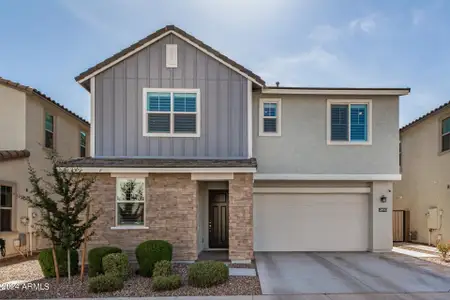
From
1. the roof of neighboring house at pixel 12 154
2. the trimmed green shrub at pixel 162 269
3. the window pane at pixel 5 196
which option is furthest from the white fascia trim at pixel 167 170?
the window pane at pixel 5 196

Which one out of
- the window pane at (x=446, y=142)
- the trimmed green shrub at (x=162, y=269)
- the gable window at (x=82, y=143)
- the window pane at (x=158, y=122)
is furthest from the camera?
the gable window at (x=82, y=143)

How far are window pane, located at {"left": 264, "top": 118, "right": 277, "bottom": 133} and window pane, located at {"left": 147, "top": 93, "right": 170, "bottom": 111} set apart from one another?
145 inches

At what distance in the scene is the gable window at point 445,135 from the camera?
14900 mm

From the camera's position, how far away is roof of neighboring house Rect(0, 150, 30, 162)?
1268 centimetres

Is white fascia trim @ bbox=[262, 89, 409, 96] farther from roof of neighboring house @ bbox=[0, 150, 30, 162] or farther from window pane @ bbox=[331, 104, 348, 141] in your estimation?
roof of neighboring house @ bbox=[0, 150, 30, 162]

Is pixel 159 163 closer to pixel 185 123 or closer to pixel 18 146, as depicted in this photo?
pixel 185 123

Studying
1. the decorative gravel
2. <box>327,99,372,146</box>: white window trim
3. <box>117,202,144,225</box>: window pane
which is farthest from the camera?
<box>327,99,372,146</box>: white window trim

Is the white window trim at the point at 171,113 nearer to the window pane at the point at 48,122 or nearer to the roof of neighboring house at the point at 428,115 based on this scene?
the window pane at the point at 48,122

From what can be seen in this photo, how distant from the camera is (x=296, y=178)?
44.9 ft

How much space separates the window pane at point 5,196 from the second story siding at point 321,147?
8.73m

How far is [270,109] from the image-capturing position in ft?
45.7

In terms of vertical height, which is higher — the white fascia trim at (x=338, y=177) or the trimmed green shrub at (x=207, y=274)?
the white fascia trim at (x=338, y=177)

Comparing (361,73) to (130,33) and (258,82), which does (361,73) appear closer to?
(258,82)

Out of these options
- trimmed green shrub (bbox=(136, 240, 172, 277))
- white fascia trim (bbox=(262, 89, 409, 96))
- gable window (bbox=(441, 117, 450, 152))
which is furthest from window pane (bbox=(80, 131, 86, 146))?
gable window (bbox=(441, 117, 450, 152))
